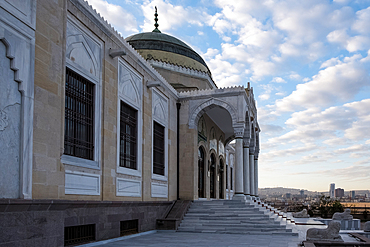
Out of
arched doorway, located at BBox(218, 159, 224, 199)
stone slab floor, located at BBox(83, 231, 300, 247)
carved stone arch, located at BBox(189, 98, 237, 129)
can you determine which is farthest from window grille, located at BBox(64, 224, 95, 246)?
arched doorway, located at BBox(218, 159, 224, 199)

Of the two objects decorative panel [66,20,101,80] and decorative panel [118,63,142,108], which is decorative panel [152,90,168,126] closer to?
decorative panel [118,63,142,108]

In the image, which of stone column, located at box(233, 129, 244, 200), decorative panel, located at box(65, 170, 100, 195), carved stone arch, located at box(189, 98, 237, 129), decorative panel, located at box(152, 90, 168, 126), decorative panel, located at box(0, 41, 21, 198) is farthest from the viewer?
carved stone arch, located at box(189, 98, 237, 129)

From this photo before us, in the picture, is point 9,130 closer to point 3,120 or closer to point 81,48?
point 3,120

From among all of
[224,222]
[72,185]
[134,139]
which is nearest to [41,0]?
[72,185]

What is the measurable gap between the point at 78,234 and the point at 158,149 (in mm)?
5990

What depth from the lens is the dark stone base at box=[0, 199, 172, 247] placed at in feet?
20.6

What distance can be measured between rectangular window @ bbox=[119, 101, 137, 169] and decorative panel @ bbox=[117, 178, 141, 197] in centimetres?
49

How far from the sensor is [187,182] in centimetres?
1606

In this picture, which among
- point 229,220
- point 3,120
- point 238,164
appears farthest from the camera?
point 238,164

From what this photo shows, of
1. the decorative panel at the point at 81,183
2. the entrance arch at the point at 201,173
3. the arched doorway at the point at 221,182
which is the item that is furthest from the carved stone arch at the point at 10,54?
the arched doorway at the point at 221,182

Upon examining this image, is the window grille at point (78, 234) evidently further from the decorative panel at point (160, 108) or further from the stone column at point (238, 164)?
the stone column at point (238, 164)

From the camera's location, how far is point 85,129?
378 inches

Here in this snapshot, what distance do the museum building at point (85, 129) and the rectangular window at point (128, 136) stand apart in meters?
0.03

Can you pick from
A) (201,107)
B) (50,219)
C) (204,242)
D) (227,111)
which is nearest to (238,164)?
(227,111)
